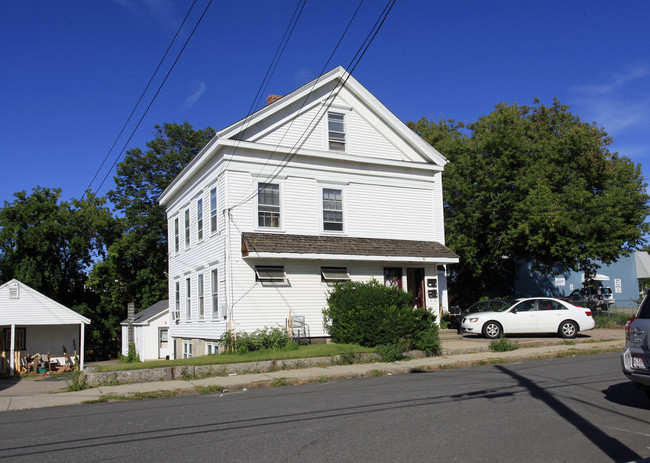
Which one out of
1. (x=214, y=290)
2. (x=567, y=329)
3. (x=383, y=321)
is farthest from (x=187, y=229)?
(x=567, y=329)

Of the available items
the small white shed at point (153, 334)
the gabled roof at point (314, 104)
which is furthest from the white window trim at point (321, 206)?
the small white shed at point (153, 334)

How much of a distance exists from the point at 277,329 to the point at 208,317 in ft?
11.8

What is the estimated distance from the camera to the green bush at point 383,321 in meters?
16.8

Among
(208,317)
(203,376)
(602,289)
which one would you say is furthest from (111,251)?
(602,289)

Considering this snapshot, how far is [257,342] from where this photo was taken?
1736cm

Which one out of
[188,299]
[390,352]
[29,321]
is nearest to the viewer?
[390,352]

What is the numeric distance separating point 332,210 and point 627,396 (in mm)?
12630

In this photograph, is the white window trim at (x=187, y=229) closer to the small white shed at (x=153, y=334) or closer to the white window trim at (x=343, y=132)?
the white window trim at (x=343, y=132)

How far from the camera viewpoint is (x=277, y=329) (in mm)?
18172

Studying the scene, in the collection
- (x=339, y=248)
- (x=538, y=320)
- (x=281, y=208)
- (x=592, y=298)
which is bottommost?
(x=538, y=320)

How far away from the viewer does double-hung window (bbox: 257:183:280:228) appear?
19414 mm

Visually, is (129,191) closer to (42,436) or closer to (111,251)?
(111,251)

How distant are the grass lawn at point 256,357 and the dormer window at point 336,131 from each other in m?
7.89

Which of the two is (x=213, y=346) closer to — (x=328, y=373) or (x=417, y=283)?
(x=328, y=373)
